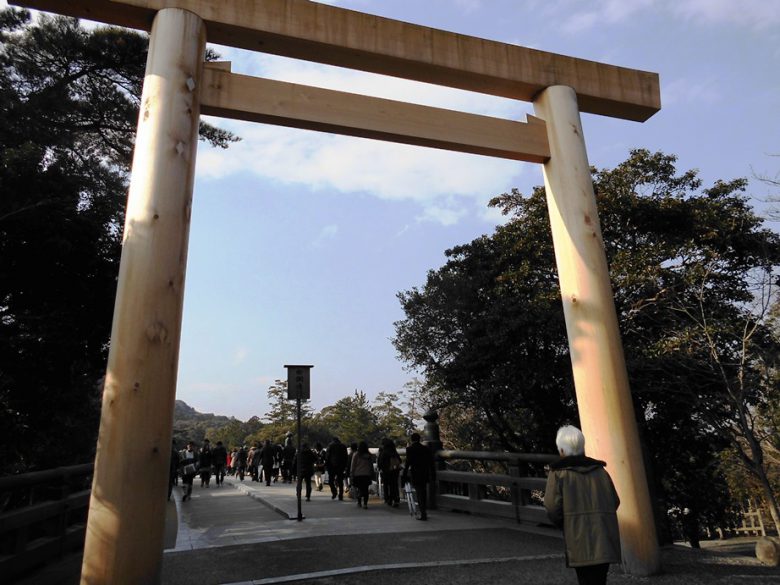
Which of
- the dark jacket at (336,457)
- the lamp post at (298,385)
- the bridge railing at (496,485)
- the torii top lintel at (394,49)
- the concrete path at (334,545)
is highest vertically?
the torii top lintel at (394,49)

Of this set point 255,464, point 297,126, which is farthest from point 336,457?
point 255,464

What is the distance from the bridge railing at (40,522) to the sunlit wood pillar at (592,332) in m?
5.32

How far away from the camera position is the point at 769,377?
32.2 feet

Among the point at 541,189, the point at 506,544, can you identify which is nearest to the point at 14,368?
the point at 506,544

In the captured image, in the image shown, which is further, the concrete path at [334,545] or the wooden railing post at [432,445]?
the wooden railing post at [432,445]

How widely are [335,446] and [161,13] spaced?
9.64 m

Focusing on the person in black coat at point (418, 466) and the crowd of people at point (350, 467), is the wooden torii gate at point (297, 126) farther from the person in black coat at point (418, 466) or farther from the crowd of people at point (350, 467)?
the crowd of people at point (350, 467)

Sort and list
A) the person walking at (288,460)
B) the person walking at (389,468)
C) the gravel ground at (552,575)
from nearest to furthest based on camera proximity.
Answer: the gravel ground at (552,575) < the person walking at (389,468) < the person walking at (288,460)

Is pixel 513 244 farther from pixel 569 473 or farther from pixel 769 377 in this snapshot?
pixel 569 473

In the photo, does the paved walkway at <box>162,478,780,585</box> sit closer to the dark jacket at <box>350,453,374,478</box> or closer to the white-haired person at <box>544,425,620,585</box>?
the white-haired person at <box>544,425,620,585</box>

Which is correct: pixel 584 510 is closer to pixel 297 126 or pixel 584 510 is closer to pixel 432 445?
pixel 297 126

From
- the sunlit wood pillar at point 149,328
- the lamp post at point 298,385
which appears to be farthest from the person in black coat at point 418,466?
the sunlit wood pillar at point 149,328

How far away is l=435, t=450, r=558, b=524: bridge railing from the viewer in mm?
7375

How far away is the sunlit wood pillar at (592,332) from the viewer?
4.33 m
